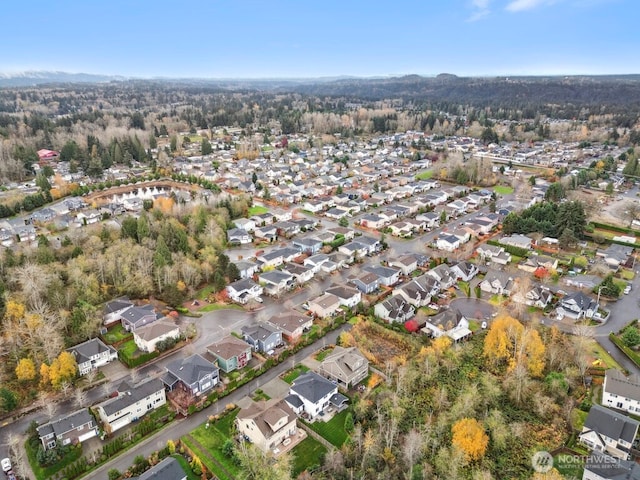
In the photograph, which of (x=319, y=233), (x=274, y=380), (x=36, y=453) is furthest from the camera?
(x=319, y=233)

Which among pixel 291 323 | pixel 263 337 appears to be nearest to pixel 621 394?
pixel 291 323

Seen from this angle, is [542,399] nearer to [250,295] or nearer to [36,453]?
[250,295]

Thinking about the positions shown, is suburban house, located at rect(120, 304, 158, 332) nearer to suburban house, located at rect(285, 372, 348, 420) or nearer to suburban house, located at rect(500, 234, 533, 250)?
suburban house, located at rect(285, 372, 348, 420)

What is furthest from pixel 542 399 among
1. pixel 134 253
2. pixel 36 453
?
pixel 134 253

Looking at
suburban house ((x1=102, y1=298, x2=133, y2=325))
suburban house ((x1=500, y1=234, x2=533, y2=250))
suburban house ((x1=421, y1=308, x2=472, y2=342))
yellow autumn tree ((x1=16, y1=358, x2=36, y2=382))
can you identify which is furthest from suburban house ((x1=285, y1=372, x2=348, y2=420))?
suburban house ((x1=500, y1=234, x2=533, y2=250))

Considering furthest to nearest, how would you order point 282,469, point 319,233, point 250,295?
point 319,233
point 250,295
point 282,469

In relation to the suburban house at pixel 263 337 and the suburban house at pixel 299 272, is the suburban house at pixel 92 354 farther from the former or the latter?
the suburban house at pixel 299 272

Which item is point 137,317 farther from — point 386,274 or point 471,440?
point 471,440
